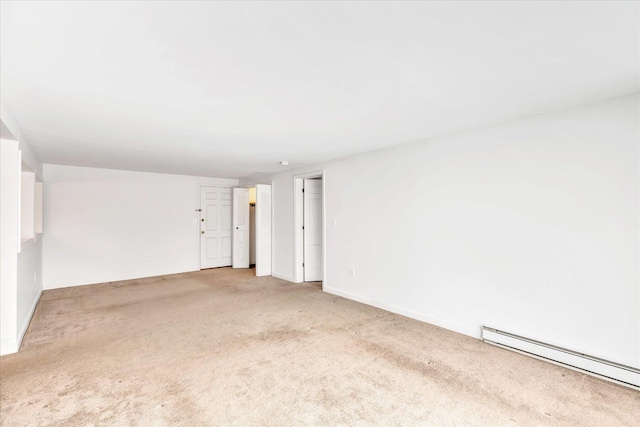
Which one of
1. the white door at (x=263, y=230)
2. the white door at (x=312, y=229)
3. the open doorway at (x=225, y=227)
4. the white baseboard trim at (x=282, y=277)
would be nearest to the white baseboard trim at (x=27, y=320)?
the open doorway at (x=225, y=227)

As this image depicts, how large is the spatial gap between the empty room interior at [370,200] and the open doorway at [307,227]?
109 cm

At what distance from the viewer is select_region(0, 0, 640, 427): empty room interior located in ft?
Result: 5.06

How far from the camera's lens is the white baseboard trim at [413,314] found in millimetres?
3232

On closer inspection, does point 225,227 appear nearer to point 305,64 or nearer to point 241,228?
point 241,228

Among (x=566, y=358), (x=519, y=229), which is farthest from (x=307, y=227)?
(x=566, y=358)

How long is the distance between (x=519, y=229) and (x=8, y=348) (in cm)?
500

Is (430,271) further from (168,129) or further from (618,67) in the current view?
(168,129)

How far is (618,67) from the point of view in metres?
1.88

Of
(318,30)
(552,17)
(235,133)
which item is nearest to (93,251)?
(235,133)

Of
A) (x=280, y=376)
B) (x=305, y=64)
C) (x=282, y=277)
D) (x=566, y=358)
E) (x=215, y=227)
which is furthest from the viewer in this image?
(x=215, y=227)

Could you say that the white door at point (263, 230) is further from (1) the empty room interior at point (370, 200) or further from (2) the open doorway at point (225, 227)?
(1) the empty room interior at point (370, 200)

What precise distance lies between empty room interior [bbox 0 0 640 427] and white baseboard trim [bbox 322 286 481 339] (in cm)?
4

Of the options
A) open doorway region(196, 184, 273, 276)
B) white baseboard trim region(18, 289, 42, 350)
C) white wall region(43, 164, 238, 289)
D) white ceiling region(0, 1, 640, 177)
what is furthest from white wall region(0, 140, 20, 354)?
open doorway region(196, 184, 273, 276)

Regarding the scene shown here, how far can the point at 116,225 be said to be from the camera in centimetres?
591
